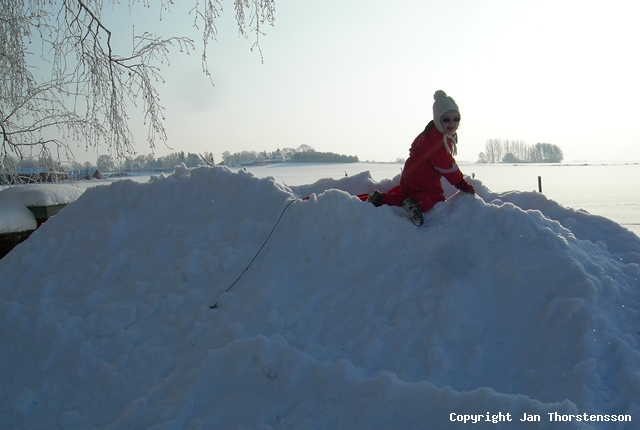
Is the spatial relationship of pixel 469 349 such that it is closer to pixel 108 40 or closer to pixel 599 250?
pixel 599 250

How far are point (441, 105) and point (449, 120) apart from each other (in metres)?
0.16

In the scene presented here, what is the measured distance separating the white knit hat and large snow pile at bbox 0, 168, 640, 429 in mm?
828

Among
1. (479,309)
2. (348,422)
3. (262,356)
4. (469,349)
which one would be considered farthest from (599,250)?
(262,356)

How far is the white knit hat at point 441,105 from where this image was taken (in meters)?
4.25

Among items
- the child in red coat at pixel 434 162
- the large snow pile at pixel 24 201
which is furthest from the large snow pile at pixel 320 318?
the large snow pile at pixel 24 201

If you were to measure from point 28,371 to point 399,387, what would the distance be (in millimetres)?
2773

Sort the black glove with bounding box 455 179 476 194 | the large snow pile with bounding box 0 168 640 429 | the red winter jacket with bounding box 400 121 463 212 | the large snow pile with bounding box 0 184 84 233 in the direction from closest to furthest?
the large snow pile with bounding box 0 168 640 429, the black glove with bounding box 455 179 476 194, the red winter jacket with bounding box 400 121 463 212, the large snow pile with bounding box 0 184 84 233

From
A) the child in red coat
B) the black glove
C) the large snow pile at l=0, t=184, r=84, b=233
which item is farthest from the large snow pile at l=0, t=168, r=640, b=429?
the large snow pile at l=0, t=184, r=84, b=233

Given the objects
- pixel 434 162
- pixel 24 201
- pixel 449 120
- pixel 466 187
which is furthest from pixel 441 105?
pixel 24 201

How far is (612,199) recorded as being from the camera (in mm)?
14727

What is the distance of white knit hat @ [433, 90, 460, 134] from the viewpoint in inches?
167

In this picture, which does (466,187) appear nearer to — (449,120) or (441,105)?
(449,120)

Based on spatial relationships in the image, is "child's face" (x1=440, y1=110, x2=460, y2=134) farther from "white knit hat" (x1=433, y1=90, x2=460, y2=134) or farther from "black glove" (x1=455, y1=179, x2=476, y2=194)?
"black glove" (x1=455, y1=179, x2=476, y2=194)

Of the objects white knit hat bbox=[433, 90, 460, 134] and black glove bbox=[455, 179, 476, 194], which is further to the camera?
white knit hat bbox=[433, 90, 460, 134]
